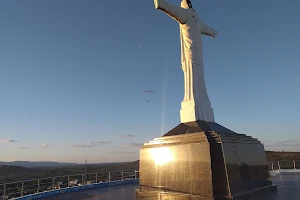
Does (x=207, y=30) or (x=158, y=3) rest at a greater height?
(x=207, y=30)

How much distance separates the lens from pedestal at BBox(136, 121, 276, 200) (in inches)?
281

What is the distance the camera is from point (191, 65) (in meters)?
9.92

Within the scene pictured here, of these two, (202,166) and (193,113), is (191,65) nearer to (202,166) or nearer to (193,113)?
(193,113)

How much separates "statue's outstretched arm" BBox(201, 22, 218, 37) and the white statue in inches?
12.9

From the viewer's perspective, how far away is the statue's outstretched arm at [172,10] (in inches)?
350

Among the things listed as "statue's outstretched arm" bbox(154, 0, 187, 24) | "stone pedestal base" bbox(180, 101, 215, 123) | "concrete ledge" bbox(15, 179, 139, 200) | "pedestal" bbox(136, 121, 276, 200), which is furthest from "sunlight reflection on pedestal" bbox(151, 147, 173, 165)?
"concrete ledge" bbox(15, 179, 139, 200)

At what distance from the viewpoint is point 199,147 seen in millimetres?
7562

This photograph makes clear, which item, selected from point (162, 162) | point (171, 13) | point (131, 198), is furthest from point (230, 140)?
point (171, 13)

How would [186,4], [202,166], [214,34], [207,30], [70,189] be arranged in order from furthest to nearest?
1. [70,189]
2. [214,34]
3. [207,30]
4. [186,4]
5. [202,166]

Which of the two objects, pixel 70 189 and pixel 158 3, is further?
pixel 70 189

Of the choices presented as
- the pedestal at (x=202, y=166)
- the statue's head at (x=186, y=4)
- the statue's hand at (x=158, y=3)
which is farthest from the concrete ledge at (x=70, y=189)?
the statue's head at (x=186, y=4)

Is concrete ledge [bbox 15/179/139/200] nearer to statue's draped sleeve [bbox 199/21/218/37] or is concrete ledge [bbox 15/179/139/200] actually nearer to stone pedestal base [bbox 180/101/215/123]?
stone pedestal base [bbox 180/101/215/123]

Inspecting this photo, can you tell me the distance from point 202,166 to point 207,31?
20.9 ft

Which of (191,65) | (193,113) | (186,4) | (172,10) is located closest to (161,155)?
(193,113)
